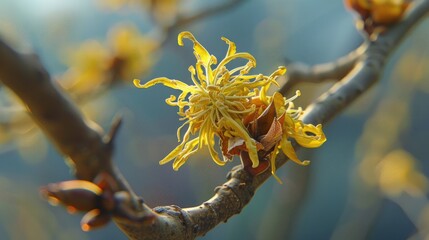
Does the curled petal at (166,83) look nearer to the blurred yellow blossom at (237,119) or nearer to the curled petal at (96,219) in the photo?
the blurred yellow blossom at (237,119)

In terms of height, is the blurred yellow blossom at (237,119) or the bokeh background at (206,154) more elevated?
the blurred yellow blossom at (237,119)

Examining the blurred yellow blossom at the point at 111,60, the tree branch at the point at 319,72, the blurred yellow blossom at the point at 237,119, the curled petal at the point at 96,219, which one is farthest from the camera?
the blurred yellow blossom at the point at 111,60

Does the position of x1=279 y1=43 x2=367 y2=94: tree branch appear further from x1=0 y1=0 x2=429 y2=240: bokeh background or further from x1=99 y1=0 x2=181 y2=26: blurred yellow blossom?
x1=99 y1=0 x2=181 y2=26: blurred yellow blossom

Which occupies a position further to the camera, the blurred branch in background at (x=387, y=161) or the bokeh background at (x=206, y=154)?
the blurred branch in background at (x=387, y=161)

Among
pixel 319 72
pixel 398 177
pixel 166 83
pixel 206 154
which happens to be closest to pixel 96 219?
pixel 166 83

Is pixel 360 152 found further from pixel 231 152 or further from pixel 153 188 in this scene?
pixel 231 152

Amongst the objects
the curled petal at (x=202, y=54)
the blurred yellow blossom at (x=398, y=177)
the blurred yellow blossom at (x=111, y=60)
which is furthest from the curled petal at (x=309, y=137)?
the blurred yellow blossom at (x=398, y=177)

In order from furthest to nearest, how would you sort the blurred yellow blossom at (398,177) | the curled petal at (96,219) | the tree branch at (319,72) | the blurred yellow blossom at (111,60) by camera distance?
the blurred yellow blossom at (398,177), the blurred yellow blossom at (111,60), the tree branch at (319,72), the curled petal at (96,219)

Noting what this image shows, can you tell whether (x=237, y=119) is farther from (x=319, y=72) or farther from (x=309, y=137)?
(x=319, y=72)
